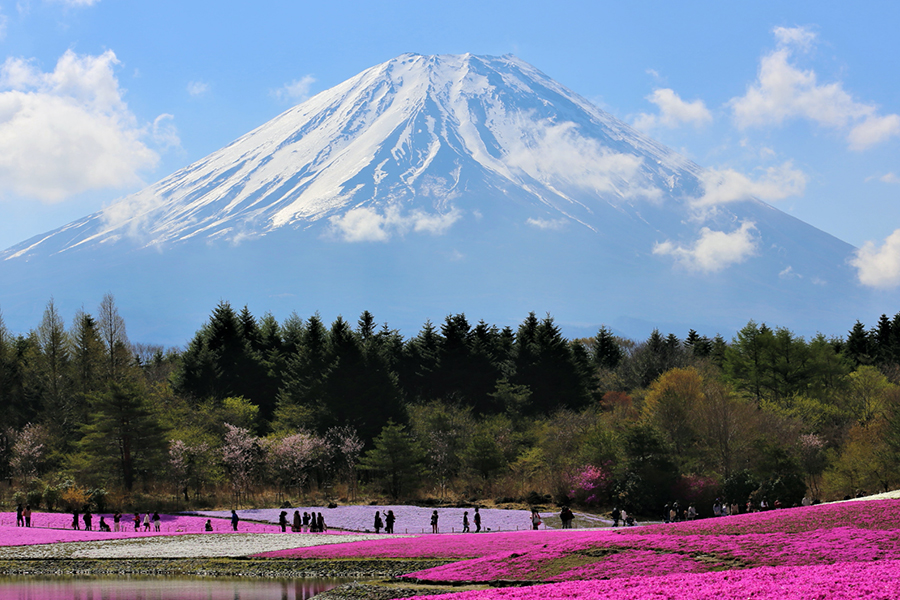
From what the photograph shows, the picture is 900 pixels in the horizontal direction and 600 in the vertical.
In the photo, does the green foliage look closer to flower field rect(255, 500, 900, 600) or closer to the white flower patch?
the white flower patch

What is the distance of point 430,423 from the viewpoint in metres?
70.6

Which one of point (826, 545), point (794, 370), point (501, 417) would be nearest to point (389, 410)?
point (501, 417)

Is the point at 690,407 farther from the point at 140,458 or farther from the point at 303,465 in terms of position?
the point at 140,458

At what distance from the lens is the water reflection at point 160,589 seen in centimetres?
2477

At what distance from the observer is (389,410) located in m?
71.4

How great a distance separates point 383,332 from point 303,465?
32.0m

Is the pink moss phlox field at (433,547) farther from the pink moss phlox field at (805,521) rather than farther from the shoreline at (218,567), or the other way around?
the pink moss phlox field at (805,521)

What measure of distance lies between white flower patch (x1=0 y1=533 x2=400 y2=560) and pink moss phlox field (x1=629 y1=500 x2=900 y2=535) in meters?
15.0

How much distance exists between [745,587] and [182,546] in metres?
26.5

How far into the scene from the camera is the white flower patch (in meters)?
33.6

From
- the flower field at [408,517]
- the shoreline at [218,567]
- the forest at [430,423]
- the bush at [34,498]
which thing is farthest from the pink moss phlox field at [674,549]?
the bush at [34,498]

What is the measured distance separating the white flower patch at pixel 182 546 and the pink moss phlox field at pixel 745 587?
17.2 m

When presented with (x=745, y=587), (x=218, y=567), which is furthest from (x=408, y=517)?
(x=745, y=587)

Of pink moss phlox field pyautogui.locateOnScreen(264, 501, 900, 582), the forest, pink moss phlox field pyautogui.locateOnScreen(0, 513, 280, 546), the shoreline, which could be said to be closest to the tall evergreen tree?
the forest
